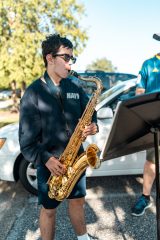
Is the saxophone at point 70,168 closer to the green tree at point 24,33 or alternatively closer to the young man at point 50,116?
the young man at point 50,116

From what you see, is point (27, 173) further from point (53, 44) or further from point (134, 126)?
point (134, 126)

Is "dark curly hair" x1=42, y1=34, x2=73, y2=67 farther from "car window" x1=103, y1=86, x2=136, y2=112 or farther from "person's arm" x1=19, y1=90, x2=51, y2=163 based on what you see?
"car window" x1=103, y1=86, x2=136, y2=112

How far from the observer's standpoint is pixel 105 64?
91.4 meters

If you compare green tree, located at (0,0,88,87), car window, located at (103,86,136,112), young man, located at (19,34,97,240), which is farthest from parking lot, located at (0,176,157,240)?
green tree, located at (0,0,88,87)

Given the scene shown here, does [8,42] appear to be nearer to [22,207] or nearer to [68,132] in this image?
[22,207]

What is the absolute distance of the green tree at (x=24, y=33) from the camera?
15.2 meters

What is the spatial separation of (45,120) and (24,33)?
14478mm

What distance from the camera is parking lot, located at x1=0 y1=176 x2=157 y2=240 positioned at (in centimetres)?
311

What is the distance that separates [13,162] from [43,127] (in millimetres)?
2001

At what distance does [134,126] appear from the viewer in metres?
1.80

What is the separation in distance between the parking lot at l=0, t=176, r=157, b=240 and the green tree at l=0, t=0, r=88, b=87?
1184 cm

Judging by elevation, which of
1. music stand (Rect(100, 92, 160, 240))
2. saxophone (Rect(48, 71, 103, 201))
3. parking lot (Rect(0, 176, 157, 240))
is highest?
music stand (Rect(100, 92, 160, 240))

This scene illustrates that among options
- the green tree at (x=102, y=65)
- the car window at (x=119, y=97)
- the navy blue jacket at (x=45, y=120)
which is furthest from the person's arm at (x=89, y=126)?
the green tree at (x=102, y=65)

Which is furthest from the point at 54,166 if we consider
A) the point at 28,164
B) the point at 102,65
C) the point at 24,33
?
the point at 102,65
